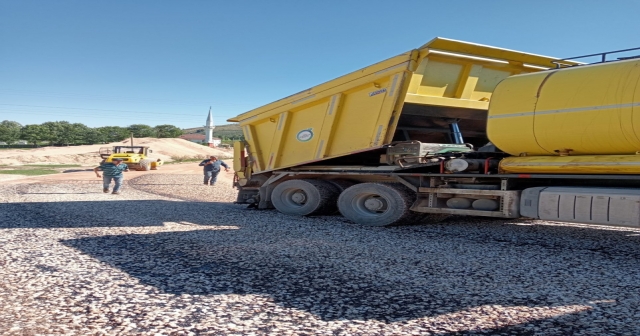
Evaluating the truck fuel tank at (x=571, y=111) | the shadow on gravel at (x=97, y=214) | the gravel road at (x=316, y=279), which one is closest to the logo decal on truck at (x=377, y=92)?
the truck fuel tank at (x=571, y=111)

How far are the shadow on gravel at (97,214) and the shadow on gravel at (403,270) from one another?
5.34ft

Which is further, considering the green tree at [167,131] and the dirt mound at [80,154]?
the green tree at [167,131]

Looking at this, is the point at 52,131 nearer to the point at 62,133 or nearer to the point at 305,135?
the point at 62,133

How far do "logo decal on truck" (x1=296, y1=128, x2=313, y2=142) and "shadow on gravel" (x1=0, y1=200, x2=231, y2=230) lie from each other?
7.50 ft

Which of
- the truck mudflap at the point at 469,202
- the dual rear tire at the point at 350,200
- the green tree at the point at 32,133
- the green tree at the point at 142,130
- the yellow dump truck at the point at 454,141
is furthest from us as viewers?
the green tree at the point at 142,130

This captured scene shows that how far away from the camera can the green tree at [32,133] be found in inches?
3140

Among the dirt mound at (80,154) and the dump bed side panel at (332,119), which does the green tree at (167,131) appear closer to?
the dirt mound at (80,154)

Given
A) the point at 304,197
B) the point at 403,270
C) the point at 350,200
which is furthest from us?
the point at 304,197

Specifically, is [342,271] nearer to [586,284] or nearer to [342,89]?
[586,284]

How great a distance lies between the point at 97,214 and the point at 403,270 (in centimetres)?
667

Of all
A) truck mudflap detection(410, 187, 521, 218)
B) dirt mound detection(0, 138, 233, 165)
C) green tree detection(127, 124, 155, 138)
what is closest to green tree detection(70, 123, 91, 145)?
green tree detection(127, 124, 155, 138)

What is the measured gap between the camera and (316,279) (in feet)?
14.5

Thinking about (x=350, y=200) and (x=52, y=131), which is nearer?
(x=350, y=200)

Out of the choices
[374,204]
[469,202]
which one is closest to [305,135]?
[374,204]
